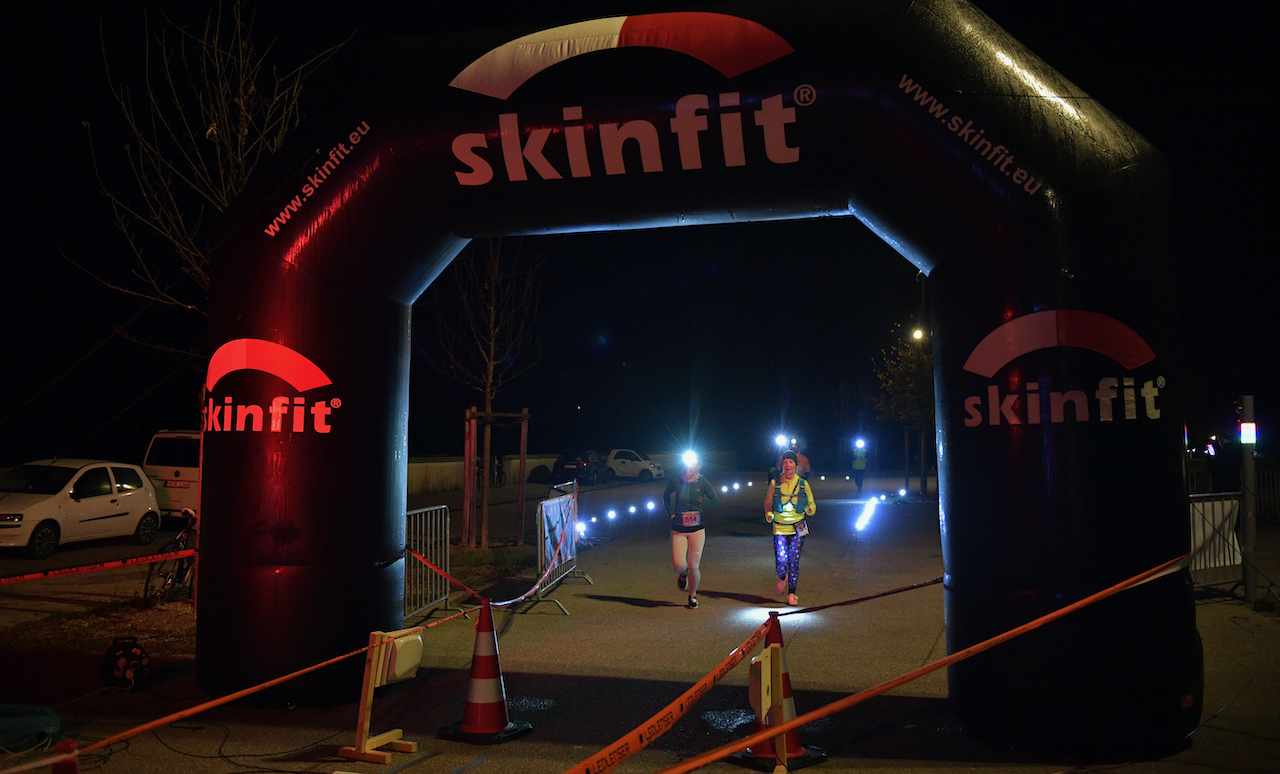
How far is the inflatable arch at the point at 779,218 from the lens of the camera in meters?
4.95

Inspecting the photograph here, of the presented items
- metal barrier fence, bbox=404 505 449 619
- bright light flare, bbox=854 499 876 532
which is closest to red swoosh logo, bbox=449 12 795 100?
metal barrier fence, bbox=404 505 449 619

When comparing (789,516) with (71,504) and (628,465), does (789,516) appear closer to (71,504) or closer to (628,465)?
(71,504)

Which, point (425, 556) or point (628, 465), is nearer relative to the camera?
point (425, 556)

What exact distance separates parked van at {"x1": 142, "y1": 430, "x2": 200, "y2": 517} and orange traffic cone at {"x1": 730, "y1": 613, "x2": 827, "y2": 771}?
13664 mm

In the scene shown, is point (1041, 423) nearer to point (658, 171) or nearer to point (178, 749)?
point (658, 171)

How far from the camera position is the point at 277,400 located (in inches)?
235

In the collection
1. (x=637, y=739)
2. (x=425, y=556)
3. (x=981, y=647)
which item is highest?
(x=981, y=647)

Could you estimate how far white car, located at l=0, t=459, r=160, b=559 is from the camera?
12188 mm

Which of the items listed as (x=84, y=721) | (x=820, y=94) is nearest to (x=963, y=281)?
(x=820, y=94)

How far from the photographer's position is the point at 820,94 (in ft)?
17.4

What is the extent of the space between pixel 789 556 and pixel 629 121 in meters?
5.65

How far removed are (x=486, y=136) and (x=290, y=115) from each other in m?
6.30

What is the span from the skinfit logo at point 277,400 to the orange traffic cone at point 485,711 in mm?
2053

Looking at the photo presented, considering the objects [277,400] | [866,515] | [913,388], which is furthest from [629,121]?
[913,388]
